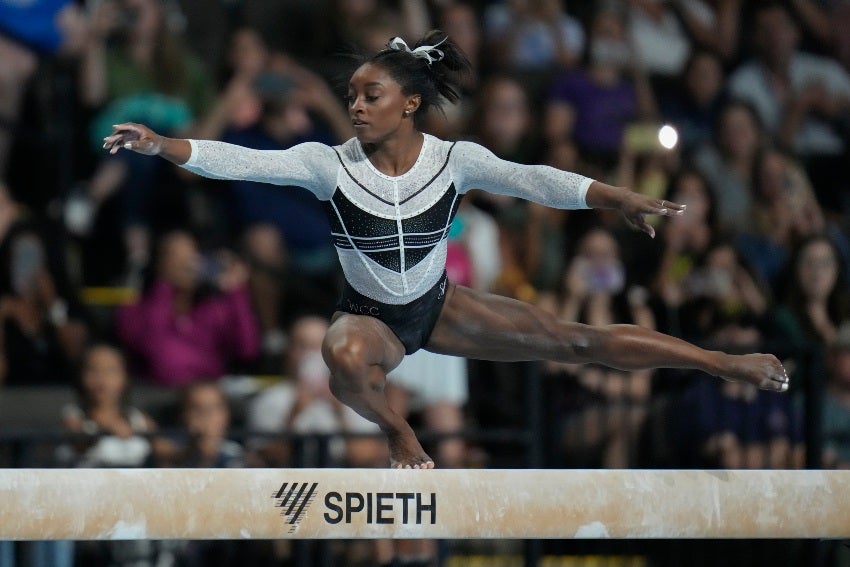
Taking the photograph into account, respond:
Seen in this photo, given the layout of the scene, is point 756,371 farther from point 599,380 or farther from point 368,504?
point 599,380

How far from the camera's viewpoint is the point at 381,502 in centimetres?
430

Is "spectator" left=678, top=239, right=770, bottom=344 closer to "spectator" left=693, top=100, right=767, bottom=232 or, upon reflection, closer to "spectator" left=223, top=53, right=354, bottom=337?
"spectator" left=693, top=100, right=767, bottom=232

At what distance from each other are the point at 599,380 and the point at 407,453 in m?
2.81

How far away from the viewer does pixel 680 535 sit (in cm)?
448

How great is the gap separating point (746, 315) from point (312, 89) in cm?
283

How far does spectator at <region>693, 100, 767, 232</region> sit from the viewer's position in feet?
27.1

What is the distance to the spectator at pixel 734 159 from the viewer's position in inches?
325

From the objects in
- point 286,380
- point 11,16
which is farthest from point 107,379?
point 11,16

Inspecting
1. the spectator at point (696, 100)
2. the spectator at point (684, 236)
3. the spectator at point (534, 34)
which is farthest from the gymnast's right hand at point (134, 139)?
the spectator at point (696, 100)

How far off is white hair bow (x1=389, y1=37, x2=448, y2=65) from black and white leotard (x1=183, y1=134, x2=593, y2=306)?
32 cm

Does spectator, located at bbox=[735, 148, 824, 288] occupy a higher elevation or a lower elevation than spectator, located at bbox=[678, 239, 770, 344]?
higher

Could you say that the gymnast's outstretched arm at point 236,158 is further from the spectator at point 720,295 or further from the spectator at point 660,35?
the spectator at point 660,35

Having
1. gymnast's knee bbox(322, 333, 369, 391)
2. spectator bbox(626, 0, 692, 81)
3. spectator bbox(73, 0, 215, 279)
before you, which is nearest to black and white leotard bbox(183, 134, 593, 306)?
gymnast's knee bbox(322, 333, 369, 391)

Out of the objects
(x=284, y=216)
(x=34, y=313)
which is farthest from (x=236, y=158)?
(x=284, y=216)
